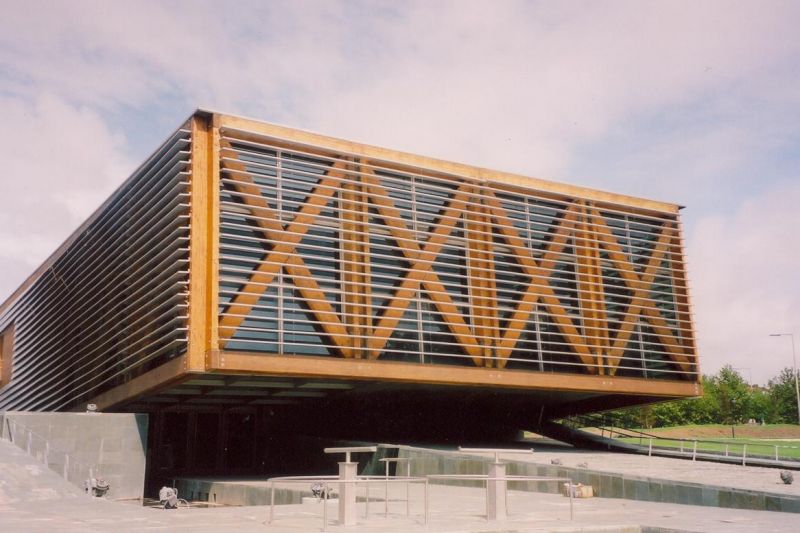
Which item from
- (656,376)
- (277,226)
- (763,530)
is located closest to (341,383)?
(277,226)

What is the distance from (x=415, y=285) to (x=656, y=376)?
11.9m

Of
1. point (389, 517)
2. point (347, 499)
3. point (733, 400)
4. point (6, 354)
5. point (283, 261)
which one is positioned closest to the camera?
point (347, 499)

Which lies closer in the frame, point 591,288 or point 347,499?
point 347,499

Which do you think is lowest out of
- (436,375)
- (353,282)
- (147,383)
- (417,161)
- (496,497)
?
(496,497)

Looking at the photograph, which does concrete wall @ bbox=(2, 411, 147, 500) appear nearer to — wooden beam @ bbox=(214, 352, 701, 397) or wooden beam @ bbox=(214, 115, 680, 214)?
wooden beam @ bbox=(214, 352, 701, 397)

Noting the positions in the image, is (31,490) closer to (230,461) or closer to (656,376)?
(230,461)

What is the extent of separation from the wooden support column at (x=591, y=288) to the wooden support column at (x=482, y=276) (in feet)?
12.6

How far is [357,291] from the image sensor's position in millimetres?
24766

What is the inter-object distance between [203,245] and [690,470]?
1443 centimetres

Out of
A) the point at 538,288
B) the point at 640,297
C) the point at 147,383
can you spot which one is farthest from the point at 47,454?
the point at 640,297

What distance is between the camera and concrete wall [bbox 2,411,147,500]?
20.5 metres

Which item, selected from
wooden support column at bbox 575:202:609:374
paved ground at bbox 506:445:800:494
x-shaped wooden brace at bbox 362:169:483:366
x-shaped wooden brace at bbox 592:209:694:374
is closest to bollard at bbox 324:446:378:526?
paved ground at bbox 506:445:800:494

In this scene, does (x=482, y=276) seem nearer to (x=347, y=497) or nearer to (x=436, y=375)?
(x=436, y=375)

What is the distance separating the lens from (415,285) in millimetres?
25922
